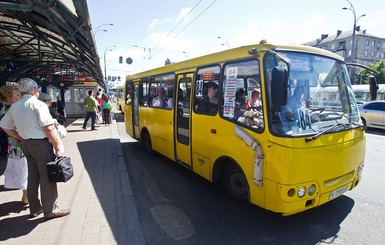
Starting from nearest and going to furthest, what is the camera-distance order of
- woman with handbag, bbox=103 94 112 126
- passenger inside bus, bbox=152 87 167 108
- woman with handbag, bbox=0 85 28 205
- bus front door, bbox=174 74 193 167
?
woman with handbag, bbox=0 85 28 205
bus front door, bbox=174 74 193 167
passenger inside bus, bbox=152 87 167 108
woman with handbag, bbox=103 94 112 126

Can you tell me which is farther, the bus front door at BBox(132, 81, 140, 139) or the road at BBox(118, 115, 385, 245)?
the bus front door at BBox(132, 81, 140, 139)

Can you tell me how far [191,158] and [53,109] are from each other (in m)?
9.09

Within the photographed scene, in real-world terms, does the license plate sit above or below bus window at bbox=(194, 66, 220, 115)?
below

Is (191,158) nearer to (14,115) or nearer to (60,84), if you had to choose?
(14,115)

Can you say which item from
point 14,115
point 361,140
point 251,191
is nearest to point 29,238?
point 14,115

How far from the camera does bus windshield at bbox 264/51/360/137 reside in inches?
129

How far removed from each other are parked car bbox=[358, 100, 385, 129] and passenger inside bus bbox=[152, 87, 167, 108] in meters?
11.5

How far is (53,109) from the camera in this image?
11789 millimetres

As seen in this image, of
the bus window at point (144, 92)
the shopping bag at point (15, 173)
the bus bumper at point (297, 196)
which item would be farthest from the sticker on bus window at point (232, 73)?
the bus window at point (144, 92)

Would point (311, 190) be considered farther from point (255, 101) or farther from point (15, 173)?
point (15, 173)

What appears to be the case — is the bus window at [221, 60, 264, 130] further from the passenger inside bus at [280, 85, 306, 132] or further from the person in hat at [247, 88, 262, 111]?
the passenger inside bus at [280, 85, 306, 132]

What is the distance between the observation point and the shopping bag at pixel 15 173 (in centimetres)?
390

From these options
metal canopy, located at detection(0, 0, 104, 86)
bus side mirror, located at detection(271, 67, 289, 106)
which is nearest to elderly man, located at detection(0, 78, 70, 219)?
metal canopy, located at detection(0, 0, 104, 86)

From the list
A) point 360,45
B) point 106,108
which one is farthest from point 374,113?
point 360,45
